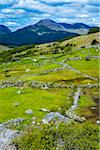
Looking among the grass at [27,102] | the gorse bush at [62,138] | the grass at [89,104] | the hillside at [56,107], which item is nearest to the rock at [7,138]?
the hillside at [56,107]

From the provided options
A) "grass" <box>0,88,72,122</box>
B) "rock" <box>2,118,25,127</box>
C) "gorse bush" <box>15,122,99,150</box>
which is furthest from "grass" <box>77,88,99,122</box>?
"gorse bush" <box>15,122,99,150</box>

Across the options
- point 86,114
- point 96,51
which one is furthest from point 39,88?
point 96,51

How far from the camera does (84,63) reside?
478 feet

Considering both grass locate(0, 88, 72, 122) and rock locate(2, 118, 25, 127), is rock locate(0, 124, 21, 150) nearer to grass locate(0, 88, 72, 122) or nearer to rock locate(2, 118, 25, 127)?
rock locate(2, 118, 25, 127)

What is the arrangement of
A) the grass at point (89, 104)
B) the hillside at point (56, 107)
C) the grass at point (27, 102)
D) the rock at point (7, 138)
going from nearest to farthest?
the hillside at point (56, 107) → the rock at point (7, 138) → the grass at point (27, 102) → the grass at point (89, 104)

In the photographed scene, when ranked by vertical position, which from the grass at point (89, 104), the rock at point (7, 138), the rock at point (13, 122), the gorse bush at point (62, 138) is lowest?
the grass at point (89, 104)

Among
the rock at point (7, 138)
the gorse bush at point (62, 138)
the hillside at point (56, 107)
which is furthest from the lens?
the rock at point (7, 138)

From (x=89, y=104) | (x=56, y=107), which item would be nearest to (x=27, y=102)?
(x=56, y=107)

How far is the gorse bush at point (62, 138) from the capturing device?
38.8 m

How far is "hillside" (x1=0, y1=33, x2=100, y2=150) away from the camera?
3994cm

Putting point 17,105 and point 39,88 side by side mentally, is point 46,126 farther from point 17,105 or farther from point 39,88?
point 39,88

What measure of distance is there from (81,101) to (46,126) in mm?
42550

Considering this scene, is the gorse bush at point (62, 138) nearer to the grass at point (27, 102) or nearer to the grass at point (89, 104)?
the grass at point (27, 102)

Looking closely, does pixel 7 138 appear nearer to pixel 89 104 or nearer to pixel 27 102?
pixel 27 102
